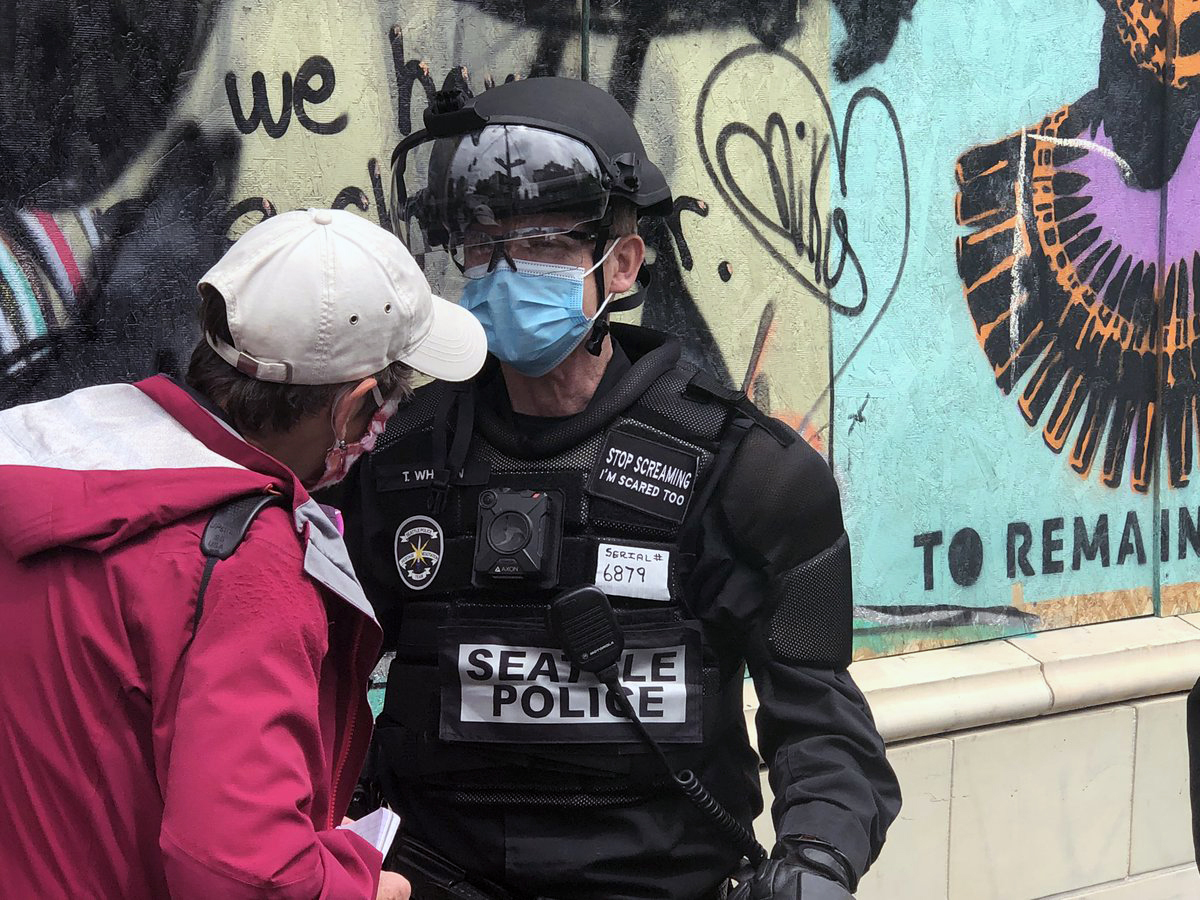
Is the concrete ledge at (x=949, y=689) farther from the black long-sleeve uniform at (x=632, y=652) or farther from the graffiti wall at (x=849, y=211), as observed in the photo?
the black long-sleeve uniform at (x=632, y=652)

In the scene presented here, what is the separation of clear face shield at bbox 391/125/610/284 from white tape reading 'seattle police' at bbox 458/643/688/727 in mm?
636

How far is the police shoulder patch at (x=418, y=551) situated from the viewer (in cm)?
208

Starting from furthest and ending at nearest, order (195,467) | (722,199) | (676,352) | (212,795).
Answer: (722,199)
(676,352)
(195,467)
(212,795)

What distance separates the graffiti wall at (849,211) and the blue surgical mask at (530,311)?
1.06 meters

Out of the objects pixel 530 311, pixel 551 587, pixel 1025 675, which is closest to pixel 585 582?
pixel 551 587

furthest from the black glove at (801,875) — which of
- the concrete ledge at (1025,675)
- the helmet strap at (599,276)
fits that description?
the concrete ledge at (1025,675)

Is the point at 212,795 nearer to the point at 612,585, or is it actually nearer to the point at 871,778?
the point at 612,585

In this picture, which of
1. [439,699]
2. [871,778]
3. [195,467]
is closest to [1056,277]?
[871,778]

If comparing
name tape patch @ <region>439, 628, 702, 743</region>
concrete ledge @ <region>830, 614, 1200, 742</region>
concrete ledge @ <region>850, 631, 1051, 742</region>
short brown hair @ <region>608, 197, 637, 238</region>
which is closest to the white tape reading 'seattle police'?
name tape patch @ <region>439, 628, 702, 743</region>

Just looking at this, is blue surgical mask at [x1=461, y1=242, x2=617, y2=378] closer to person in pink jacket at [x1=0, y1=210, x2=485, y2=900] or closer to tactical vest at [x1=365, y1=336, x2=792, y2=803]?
tactical vest at [x1=365, y1=336, x2=792, y2=803]

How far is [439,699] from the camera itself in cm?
205

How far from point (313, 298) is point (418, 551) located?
0.69m

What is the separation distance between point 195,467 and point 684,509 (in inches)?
34.2

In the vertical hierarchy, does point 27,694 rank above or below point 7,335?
below
